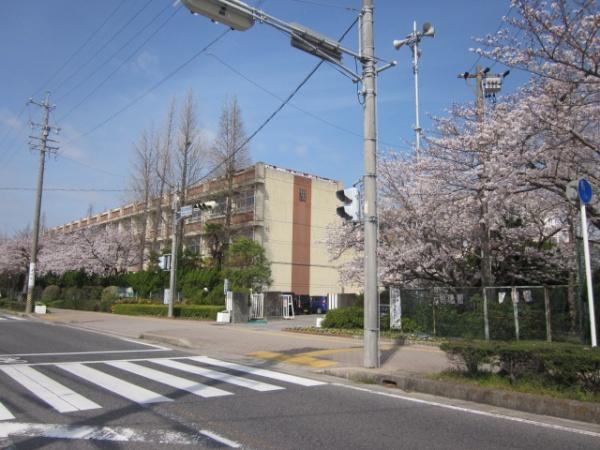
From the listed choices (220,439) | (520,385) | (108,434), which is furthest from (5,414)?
(520,385)

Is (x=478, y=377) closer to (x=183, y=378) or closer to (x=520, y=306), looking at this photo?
(x=183, y=378)

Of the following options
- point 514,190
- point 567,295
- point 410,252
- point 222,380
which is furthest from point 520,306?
point 222,380

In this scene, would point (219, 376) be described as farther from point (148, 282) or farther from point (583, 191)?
point (148, 282)

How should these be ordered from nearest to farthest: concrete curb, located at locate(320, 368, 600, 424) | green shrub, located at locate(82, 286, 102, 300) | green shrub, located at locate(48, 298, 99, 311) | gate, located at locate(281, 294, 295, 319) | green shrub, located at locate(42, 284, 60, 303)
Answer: concrete curb, located at locate(320, 368, 600, 424) → gate, located at locate(281, 294, 295, 319) → green shrub, located at locate(48, 298, 99, 311) → green shrub, located at locate(82, 286, 102, 300) → green shrub, located at locate(42, 284, 60, 303)

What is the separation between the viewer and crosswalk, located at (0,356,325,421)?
7.65m

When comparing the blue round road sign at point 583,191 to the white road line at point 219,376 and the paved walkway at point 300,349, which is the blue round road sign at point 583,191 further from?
the white road line at point 219,376

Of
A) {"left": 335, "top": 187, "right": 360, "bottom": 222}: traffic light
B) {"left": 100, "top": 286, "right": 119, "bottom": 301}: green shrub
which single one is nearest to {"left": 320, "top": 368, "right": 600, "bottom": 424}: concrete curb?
{"left": 335, "top": 187, "right": 360, "bottom": 222}: traffic light

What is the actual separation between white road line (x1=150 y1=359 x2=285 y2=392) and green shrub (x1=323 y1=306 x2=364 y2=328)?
354 inches

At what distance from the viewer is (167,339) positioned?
55.7 ft

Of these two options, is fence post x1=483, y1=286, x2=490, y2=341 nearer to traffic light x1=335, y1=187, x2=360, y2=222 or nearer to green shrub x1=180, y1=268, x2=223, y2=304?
traffic light x1=335, y1=187, x2=360, y2=222

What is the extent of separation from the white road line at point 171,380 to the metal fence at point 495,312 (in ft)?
28.2

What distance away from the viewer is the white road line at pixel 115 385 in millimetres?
7676

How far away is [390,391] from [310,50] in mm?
7047

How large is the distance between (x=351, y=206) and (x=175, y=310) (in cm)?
2246
